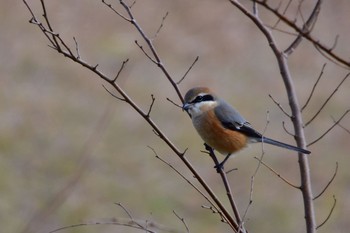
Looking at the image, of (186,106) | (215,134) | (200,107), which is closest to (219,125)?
(215,134)

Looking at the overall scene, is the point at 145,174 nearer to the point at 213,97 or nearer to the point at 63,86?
the point at 63,86

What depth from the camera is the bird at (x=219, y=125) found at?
199 inches

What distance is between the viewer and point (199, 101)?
4988 millimetres

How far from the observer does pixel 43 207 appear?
25.8ft

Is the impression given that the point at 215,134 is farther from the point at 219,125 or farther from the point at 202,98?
the point at 202,98

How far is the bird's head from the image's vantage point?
488cm

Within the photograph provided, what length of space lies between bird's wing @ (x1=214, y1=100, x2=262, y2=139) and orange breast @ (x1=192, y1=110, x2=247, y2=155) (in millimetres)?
40

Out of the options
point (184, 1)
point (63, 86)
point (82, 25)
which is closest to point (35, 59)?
point (63, 86)

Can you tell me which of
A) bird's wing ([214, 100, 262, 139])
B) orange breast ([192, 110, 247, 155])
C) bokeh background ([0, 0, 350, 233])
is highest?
bokeh background ([0, 0, 350, 233])

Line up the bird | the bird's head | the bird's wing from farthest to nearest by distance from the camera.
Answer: the bird's wing, the bird, the bird's head

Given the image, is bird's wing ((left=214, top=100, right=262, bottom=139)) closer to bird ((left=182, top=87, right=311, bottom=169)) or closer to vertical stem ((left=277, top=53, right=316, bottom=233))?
bird ((left=182, top=87, right=311, bottom=169))

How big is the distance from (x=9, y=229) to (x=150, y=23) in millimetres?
6338

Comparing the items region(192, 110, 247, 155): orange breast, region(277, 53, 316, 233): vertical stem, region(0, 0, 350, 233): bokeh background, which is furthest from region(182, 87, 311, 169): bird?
region(277, 53, 316, 233): vertical stem

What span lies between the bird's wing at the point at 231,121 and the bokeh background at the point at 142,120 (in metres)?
1.06
